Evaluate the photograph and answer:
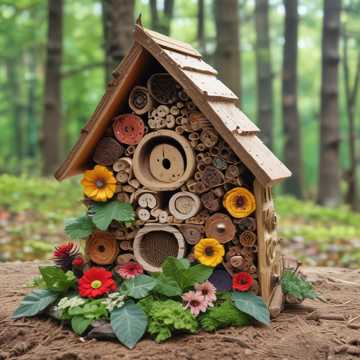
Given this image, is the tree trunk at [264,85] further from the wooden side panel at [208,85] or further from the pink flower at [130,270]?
the pink flower at [130,270]

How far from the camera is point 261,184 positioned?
16.0ft

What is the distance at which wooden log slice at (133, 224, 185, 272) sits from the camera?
5.25 metres

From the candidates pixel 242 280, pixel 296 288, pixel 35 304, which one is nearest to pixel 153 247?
pixel 242 280

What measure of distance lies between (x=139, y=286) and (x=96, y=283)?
1.10 feet

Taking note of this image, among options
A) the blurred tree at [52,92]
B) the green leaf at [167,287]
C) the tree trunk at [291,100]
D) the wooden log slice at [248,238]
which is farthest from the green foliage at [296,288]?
the tree trunk at [291,100]

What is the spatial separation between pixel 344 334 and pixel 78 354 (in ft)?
6.06

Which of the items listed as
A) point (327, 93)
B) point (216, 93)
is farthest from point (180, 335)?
point (327, 93)

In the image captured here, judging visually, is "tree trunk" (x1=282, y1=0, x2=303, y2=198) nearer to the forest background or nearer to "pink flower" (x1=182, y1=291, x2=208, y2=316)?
the forest background

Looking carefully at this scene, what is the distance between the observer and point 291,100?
17.0m

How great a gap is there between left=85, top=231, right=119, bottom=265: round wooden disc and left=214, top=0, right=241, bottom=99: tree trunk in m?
6.61

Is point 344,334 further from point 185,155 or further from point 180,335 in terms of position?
point 185,155

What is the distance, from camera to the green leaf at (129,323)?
15.1 feet

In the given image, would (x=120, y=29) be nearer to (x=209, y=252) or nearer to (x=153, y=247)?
(x=153, y=247)

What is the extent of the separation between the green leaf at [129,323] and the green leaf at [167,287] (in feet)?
0.71
